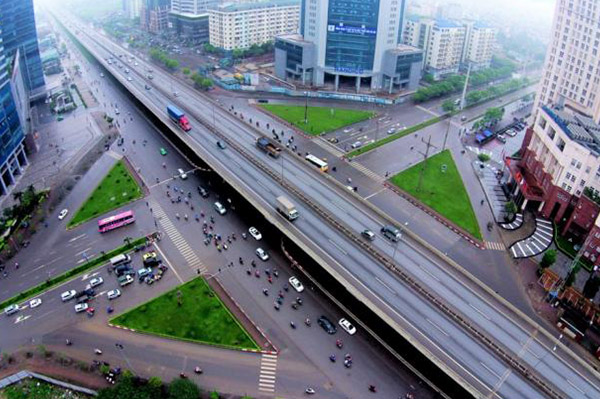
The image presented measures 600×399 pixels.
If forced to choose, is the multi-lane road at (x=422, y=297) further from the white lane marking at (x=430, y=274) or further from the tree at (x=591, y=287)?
the tree at (x=591, y=287)

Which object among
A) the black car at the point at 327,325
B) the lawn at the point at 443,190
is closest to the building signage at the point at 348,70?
the lawn at the point at 443,190

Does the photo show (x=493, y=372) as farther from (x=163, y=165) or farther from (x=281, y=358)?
(x=163, y=165)

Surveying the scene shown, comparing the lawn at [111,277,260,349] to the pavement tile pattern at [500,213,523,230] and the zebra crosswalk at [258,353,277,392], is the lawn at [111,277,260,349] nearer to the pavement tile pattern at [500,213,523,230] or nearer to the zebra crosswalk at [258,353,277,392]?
the zebra crosswalk at [258,353,277,392]

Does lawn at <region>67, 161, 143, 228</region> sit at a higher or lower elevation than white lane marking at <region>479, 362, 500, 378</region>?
lower

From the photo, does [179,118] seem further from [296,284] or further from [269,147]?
[296,284]

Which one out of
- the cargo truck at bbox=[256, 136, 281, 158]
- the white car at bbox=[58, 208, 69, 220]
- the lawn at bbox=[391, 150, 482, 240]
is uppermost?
the cargo truck at bbox=[256, 136, 281, 158]

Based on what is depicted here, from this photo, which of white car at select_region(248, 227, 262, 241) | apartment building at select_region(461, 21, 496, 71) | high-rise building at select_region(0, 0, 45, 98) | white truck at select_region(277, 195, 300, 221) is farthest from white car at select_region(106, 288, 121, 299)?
apartment building at select_region(461, 21, 496, 71)

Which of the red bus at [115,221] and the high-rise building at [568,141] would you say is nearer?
the high-rise building at [568,141]
